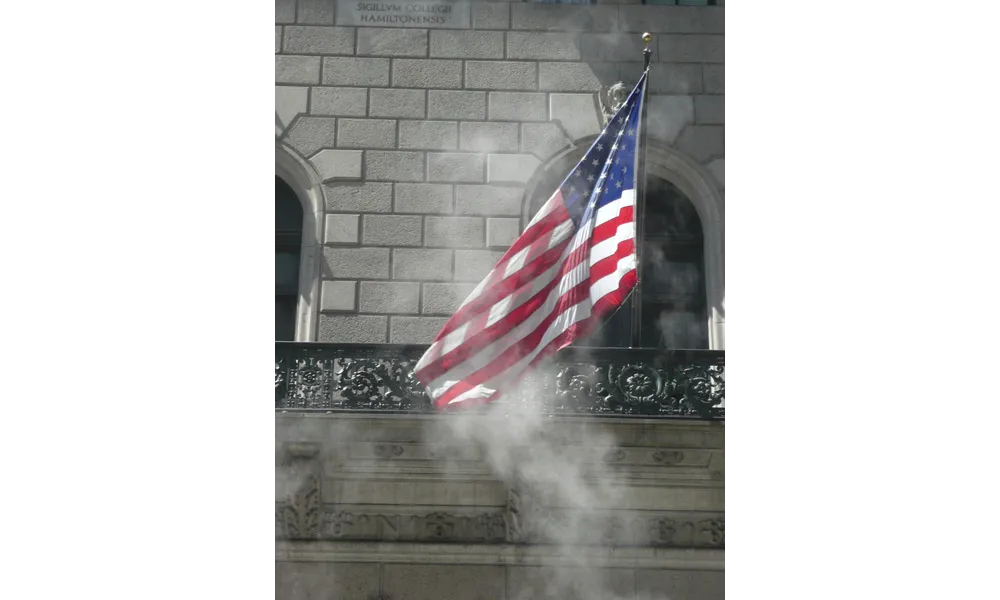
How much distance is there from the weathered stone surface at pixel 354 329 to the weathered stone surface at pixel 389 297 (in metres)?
0.10

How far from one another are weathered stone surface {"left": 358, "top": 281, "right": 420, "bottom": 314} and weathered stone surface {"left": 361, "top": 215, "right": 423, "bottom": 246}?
1.27 ft

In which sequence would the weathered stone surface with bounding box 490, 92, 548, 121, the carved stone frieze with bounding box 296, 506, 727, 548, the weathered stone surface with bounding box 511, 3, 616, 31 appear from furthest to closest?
the weathered stone surface with bounding box 511, 3, 616, 31 → the weathered stone surface with bounding box 490, 92, 548, 121 → the carved stone frieze with bounding box 296, 506, 727, 548

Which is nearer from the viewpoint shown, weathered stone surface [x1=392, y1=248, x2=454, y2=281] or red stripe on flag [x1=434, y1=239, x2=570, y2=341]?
red stripe on flag [x1=434, y1=239, x2=570, y2=341]

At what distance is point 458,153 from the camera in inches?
441

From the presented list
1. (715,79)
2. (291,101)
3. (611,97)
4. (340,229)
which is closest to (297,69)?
(291,101)

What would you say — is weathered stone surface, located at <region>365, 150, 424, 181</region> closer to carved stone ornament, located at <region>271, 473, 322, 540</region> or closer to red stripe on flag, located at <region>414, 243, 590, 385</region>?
red stripe on flag, located at <region>414, 243, 590, 385</region>

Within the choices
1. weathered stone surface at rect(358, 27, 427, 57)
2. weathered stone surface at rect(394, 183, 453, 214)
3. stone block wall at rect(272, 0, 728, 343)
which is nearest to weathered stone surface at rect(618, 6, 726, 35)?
stone block wall at rect(272, 0, 728, 343)

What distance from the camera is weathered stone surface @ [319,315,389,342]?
35.6ft

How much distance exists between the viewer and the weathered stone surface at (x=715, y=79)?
1140 centimetres

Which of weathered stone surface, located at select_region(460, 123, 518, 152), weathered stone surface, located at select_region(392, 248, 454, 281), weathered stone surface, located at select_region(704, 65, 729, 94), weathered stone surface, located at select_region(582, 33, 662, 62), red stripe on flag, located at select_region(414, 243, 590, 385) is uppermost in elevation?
weathered stone surface, located at select_region(582, 33, 662, 62)
